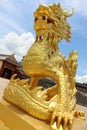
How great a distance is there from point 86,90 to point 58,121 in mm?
4710

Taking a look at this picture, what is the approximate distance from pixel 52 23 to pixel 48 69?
383 millimetres

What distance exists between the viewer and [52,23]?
1.72 meters

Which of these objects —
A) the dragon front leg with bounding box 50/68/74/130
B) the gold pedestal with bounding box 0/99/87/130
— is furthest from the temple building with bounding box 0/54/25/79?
the dragon front leg with bounding box 50/68/74/130

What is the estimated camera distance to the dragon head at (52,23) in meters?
1.67

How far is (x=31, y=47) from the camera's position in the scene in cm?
172

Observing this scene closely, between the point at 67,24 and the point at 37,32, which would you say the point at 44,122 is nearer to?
the point at 37,32

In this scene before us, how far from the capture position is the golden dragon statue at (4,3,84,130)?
4.63 feet

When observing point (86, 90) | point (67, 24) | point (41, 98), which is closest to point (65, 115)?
point (41, 98)

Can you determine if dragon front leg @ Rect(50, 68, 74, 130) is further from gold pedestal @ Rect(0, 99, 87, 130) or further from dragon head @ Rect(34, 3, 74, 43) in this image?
dragon head @ Rect(34, 3, 74, 43)

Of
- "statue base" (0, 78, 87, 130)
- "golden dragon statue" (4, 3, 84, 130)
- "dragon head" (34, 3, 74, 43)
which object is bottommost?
"statue base" (0, 78, 87, 130)

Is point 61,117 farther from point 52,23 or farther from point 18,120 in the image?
point 52,23

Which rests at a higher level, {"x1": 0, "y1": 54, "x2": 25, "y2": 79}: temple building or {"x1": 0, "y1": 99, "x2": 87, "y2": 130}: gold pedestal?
{"x1": 0, "y1": 54, "x2": 25, "y2": 79}: temple building

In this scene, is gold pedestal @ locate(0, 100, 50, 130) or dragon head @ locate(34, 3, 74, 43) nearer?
gold pedestal @ locate(0, 100, 50, 130)

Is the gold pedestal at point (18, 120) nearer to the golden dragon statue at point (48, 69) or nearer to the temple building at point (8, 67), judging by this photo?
the golden dragon statue at point (48, 69)
